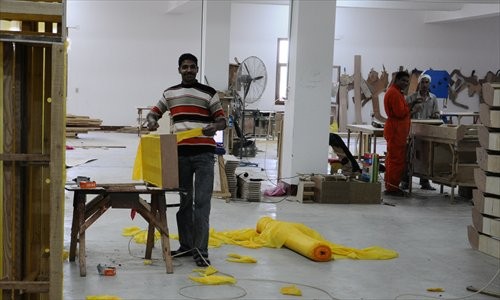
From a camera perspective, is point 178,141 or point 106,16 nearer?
point 178,141

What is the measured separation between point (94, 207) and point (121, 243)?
36.3 inches

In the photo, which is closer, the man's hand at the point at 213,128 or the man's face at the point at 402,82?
the man's hand at the point at 213,128

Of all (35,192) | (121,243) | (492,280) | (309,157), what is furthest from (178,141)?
(309,157)

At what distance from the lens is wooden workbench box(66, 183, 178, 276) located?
5.57m

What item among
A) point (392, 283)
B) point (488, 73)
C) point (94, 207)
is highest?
point (488, 73)

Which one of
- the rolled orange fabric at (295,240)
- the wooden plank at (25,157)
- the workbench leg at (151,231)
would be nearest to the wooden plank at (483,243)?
the rolled orange fabric at (295,240)

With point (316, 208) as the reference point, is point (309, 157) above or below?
above

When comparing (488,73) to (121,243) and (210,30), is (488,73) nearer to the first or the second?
(210,30)

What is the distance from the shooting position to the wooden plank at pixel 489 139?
6625 millimetres

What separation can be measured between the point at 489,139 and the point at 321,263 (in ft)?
6.83

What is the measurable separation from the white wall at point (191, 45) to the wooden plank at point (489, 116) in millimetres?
13990

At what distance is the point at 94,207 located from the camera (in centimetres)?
581

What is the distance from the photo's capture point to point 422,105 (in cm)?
1110

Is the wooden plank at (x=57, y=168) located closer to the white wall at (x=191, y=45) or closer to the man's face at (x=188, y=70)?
the man's face at (x=188, y=70)
